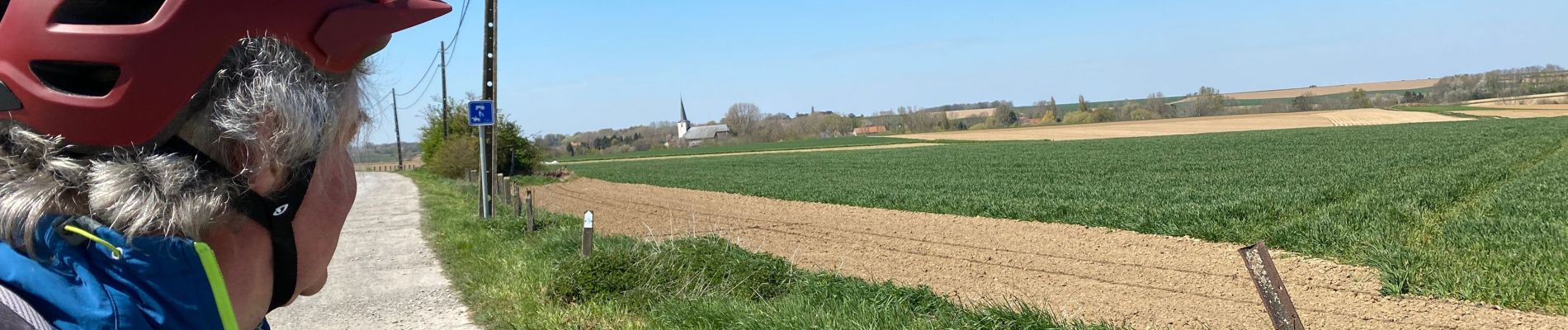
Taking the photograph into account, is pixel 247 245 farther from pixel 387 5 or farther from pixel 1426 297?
pixel 1426 297

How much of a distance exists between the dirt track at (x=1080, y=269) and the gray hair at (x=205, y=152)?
19.3 feet

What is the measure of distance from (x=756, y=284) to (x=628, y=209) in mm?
13348

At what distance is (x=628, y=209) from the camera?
63.0 feet

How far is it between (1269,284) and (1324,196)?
1300cm

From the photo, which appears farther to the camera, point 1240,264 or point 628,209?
point 628,209

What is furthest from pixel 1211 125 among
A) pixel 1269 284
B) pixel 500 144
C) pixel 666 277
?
pixel 1269 284

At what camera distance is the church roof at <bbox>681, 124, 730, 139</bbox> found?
11825cm

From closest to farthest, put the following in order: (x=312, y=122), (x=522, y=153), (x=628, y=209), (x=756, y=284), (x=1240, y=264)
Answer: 1. (x=312, y=122)
2. (x=756, y=284)
3. (x=1240, y=264)
4. (x=628, y=209)
5. (x=522, y=153)

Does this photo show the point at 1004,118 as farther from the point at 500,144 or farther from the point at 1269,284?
the point at 1269,284

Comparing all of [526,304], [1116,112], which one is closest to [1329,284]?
[526,304]

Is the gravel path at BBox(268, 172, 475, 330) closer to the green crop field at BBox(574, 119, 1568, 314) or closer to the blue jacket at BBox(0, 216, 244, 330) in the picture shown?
the blue jacket at BBox(0, 216, 244, 330)

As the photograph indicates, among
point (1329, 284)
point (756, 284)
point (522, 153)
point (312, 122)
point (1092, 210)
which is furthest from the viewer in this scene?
point (522, 153)

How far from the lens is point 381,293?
24.4 ft

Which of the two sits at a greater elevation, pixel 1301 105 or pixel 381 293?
pixel 1301 105
